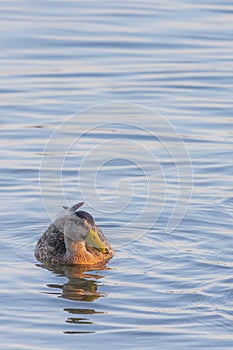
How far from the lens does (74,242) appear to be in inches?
452

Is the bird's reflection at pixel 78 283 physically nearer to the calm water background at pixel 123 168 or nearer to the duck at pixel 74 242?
the calm water background at pixel 123 168

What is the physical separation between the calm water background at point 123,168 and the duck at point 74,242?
0.19 meters

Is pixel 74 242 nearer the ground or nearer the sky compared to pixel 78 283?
nearer the sky

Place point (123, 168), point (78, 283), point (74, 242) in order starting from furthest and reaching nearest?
point (123, 168) < point (74, 242) < point (78, 283)

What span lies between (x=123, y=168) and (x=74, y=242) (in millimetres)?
2262

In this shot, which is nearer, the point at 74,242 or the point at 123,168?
the point at 74,242

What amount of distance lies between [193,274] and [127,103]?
606 cm

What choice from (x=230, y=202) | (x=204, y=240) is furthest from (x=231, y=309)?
(x=230, y=202)

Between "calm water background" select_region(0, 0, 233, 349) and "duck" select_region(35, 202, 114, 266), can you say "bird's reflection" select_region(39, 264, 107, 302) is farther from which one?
"duck" select_region(35, 202, 114, 266)

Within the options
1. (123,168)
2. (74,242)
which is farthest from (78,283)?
(123,168)

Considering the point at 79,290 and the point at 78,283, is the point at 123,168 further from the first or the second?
the point at 79,290

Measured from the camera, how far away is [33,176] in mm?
13273

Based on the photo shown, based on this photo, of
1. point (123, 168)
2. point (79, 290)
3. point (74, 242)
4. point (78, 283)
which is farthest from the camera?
point (123, 168)

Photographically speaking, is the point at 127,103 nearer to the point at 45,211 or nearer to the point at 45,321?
the point at 45,211
